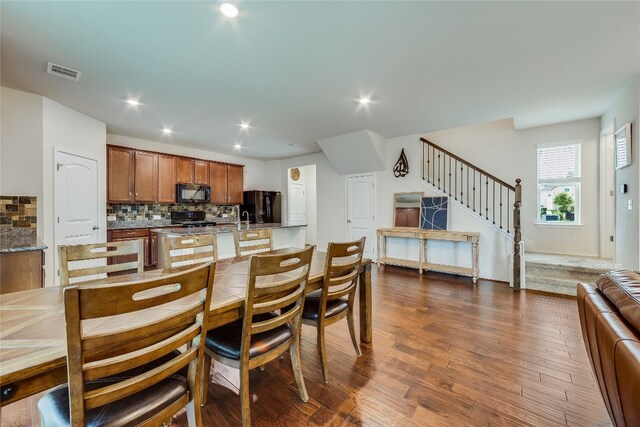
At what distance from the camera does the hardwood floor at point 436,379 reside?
1.57m

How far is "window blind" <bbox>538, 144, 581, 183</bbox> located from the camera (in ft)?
14.9

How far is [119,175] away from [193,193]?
4.35 ft

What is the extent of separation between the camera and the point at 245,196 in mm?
7137

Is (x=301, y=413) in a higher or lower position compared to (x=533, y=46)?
lower

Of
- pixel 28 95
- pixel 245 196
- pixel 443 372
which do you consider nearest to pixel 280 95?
pixel 28 95

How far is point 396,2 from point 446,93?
178 cm

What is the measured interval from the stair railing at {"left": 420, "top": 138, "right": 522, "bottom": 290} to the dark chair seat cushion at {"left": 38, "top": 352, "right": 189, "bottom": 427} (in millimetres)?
4805

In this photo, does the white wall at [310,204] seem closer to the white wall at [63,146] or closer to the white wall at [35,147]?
the white wall at [63,146]

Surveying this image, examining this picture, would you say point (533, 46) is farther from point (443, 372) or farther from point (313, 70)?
point (443, 372)

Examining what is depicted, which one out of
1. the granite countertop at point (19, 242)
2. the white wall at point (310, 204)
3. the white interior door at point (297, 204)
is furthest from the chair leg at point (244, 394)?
the white wall at point (310, 204)

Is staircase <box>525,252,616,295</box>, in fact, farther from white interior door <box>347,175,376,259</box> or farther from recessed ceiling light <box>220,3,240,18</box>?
recessed ceiling light <box>220,3,240,18</box>

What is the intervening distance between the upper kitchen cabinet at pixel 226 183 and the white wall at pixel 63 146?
2152 mm

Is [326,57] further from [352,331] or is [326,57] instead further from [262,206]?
[262,206]

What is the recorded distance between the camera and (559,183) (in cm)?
470
